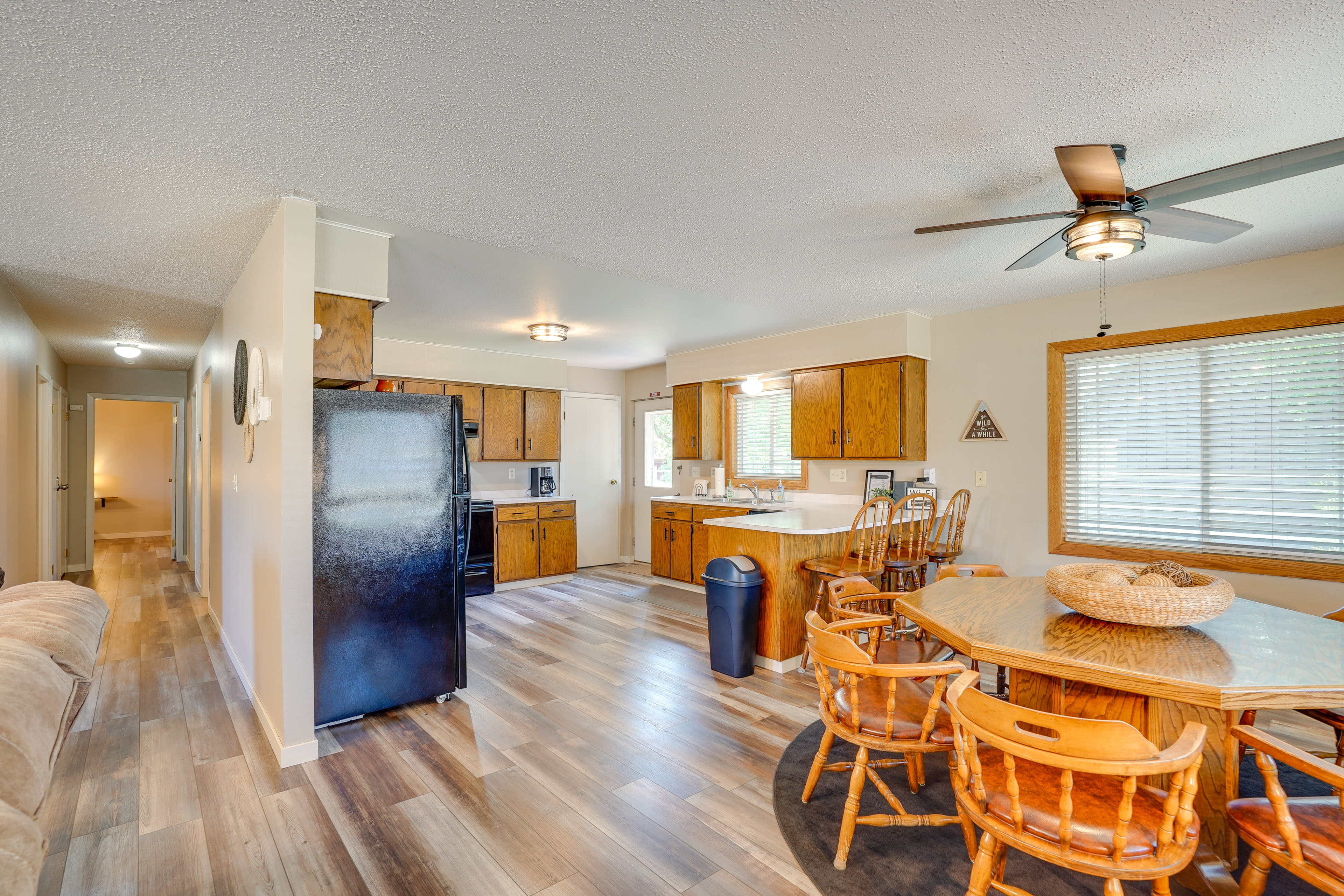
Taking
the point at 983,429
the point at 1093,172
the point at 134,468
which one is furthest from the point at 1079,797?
the point at 134,468

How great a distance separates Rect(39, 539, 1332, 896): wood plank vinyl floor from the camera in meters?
1.96

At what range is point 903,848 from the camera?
81.9 inches

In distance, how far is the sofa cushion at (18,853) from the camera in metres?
0.71

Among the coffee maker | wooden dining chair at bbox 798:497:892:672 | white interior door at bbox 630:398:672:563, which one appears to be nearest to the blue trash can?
wooden dining chair at bbox 798:497:892:672

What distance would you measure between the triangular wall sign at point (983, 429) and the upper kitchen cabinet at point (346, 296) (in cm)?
408

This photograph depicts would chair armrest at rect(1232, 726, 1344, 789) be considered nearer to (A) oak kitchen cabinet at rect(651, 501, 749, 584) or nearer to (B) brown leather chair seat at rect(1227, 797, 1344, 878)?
(B) brown leather chair seat at rect(1227, 797, 1344, 878)

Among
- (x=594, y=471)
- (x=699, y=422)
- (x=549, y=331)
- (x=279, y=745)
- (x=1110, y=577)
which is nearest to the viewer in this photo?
(x=1110, y=577)

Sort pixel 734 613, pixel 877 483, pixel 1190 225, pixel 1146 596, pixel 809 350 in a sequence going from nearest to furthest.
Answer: pixel 1146 596 < pixel 1190 225 < pixel 734 613 < pixel 877 483 < pixel 809 350

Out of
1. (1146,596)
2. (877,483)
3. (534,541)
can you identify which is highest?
(877,483)

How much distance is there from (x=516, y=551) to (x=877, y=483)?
3.52 m

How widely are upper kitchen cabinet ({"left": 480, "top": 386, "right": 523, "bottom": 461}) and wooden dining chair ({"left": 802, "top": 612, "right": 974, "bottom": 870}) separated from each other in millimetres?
4929

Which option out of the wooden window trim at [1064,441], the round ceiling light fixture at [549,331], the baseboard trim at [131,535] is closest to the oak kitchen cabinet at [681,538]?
the round ceiling light fixture at [549,331]

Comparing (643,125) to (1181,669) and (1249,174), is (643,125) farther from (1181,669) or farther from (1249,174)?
(1181,669)

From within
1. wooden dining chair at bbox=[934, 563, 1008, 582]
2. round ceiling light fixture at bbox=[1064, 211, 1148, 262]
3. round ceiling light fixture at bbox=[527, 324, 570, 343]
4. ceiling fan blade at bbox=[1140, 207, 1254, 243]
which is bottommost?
wooden dining chair at bbox=[934, 563, 1008, 582]
